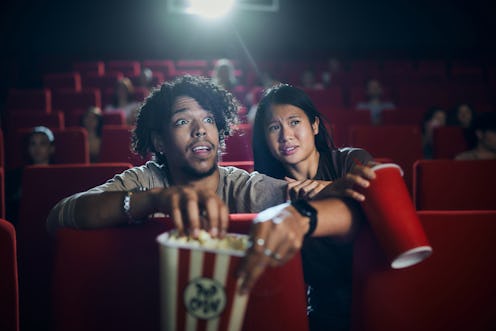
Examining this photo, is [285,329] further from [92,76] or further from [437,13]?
[437,13]

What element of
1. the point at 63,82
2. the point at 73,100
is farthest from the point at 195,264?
the point at 63,82

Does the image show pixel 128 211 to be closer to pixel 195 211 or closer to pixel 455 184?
pixel 195 211

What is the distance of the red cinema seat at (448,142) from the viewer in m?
2.07

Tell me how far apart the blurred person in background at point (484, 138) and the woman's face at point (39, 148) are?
4.96ft

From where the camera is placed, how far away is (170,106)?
0.99 m

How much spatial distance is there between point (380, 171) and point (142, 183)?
48cm

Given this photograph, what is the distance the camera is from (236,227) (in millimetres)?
564

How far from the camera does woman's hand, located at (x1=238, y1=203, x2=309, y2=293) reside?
444 millimetres

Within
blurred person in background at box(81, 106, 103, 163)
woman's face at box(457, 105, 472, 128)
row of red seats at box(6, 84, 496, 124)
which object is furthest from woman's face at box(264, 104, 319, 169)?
row of red seats at box(6, 84, 496, 124)

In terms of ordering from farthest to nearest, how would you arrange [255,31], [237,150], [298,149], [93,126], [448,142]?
[255,31]
[93,126]
[448,142]
[237,150]
[298,149]

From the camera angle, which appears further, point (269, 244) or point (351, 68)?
point (351, 68)

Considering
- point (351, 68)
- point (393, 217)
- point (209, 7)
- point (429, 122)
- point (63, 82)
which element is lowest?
point (393, 217)

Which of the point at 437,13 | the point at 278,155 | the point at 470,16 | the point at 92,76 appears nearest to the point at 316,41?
the point at 437,13

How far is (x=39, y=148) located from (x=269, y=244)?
1574 millimetres
